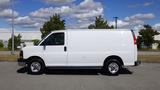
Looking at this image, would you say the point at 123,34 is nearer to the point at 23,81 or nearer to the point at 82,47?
the point at 82,47

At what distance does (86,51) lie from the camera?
50.4 feet

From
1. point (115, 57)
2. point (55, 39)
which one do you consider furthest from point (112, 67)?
point (55, 39)

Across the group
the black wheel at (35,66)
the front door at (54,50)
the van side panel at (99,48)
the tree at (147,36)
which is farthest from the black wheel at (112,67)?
the tree at (147,36)

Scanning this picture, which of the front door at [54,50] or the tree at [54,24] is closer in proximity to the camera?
the front door at [54,50]

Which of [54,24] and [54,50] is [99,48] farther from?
[54,24]

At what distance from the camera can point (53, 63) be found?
15430mm

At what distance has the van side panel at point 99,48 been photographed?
15.3 meters

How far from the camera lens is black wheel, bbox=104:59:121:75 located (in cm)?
1538

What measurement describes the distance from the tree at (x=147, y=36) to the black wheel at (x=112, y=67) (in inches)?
1717

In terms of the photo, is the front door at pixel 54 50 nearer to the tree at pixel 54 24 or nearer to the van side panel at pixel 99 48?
the van side panel at pixel 99 48

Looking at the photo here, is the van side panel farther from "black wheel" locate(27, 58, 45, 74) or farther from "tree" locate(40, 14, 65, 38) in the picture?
"tree" locate(40, 14, 65, 38)

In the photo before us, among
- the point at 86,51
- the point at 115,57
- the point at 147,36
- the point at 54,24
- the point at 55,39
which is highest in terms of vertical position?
the point at 54,24

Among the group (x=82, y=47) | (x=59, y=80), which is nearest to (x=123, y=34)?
(x=82, y=47)

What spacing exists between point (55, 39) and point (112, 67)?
3036 millimetres
